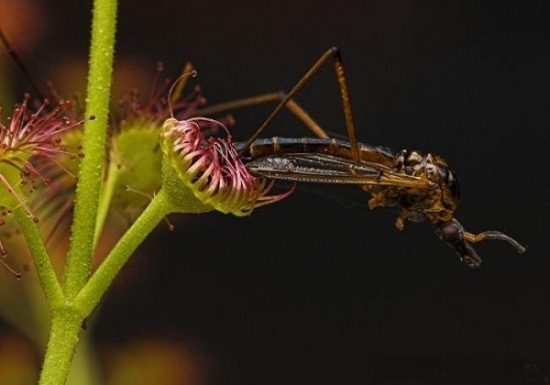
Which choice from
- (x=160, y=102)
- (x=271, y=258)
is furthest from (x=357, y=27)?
(x=160, y=102)

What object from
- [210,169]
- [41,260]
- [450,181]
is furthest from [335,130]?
[41,260]

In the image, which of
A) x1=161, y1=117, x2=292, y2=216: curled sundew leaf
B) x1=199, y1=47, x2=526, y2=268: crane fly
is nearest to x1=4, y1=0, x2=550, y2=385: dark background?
x1=199, y1=47, x2=526, y2=268: crane fly

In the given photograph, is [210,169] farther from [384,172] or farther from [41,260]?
[384,172]

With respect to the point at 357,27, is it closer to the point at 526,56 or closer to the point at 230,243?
the point at 526,56

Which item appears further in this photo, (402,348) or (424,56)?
(424,56)

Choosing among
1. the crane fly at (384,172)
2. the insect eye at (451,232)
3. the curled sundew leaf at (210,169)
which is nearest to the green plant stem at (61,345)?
the curled sundew leaf at (210,169)

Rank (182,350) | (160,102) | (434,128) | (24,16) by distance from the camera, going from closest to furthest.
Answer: (160,102)
(24,16)
(182,350)
(434,128)
